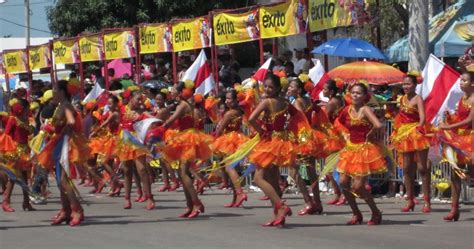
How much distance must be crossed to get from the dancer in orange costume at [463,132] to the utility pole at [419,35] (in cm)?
595

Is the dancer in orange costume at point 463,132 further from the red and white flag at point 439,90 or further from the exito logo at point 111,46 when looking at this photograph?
the exito logo at point 111,46

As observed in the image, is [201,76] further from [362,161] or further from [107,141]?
[362,161]

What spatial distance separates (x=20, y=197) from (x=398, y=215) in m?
8.02

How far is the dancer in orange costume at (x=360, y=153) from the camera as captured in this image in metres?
12.7

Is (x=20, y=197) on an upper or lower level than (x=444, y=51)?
lower

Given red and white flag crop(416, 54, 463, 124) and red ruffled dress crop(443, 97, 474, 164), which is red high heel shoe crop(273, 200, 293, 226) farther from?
red and white flag crop(416, 54, 463, 124)

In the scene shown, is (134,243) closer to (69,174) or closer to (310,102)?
(69,174)

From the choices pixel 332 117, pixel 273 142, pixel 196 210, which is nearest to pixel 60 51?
pixel 332 117

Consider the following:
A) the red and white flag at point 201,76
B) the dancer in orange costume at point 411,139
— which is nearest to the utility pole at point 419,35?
the red and white flag at point 201,76

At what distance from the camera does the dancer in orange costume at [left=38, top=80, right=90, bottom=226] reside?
13320mm

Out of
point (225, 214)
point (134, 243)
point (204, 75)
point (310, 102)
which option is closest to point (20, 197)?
point (204, 75)

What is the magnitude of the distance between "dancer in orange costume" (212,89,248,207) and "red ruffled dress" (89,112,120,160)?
1.76m

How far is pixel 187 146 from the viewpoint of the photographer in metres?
14.6

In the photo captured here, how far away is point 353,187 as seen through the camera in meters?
12.8
